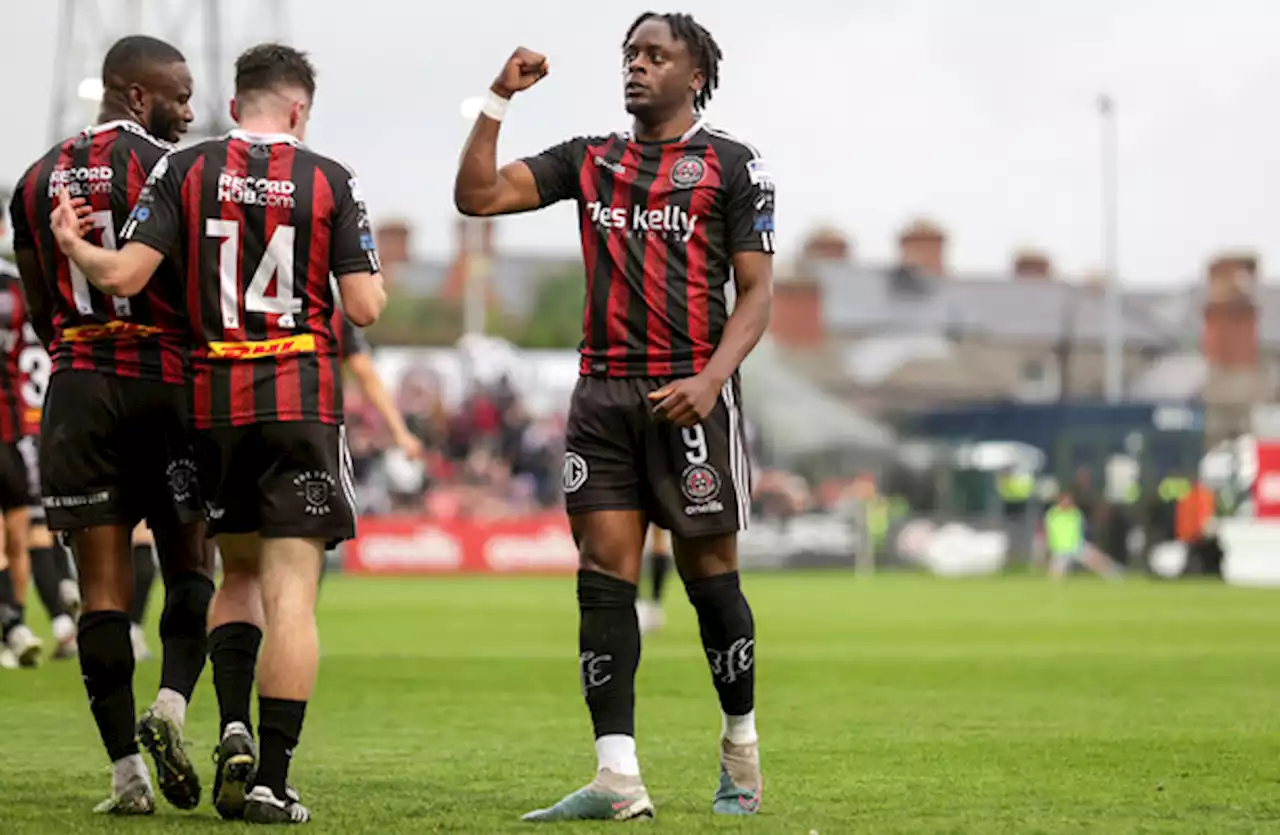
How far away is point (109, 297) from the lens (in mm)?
7398

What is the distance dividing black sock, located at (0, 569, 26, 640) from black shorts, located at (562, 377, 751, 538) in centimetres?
738

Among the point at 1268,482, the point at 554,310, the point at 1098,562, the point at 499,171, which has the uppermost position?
the point at 554,310

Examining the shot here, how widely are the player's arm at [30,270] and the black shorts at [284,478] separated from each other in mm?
919

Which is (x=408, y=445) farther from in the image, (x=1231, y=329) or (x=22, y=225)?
(x=1231, y=329)

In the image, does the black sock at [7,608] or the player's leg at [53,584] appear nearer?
the black sock at [7,608]

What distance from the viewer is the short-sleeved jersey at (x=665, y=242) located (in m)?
7.16

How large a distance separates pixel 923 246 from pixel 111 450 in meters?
91.8

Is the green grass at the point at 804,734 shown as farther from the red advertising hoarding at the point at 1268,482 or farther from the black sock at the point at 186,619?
the red advertising hoarding at the point at 1268,482

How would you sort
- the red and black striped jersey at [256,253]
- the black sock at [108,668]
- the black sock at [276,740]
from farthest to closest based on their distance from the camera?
the black sock at [108,668] < the red and black striped jersey at [256,253] < the black sock at [276,740]

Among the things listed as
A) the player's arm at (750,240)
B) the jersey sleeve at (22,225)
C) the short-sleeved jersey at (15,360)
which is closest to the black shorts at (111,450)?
the jersey sleeve at (22,225)

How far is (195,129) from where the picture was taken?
126 feet

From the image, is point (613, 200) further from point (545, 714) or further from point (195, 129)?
point (195, 129)

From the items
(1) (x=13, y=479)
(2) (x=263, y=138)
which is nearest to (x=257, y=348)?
(2) (x=263, y=138)

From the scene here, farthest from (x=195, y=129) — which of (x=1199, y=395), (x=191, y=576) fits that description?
(x=1199, y=395)
